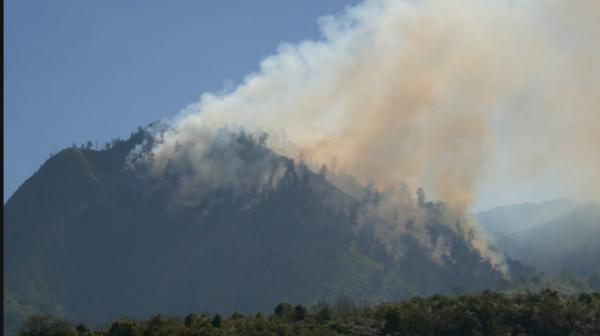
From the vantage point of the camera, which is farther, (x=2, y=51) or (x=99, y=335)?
(x=99, y=335)

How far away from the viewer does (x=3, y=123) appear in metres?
20.2

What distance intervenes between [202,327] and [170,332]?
14.0 meters

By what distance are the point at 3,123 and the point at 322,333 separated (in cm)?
18307

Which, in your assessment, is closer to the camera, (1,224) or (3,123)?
(3,123)

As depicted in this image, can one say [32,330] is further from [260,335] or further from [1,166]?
[1,166]

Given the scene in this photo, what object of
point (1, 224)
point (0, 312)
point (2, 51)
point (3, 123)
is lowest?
point (0, 312)

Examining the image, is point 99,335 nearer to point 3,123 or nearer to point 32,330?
point 32,330

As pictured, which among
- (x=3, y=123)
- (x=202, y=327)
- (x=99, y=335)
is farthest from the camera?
(x=202, y=327)

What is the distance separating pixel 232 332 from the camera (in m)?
189

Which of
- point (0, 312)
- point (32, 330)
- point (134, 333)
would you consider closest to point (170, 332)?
point (134, 333)

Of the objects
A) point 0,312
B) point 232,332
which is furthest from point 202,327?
point 0,312

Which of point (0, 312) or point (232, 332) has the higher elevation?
point (232, 332)

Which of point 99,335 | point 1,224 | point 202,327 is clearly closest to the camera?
point 1,224

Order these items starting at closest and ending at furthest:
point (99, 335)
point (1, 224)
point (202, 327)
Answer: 1. point (1, 224)
2. point (99, 335)
3. point (202, 327)
